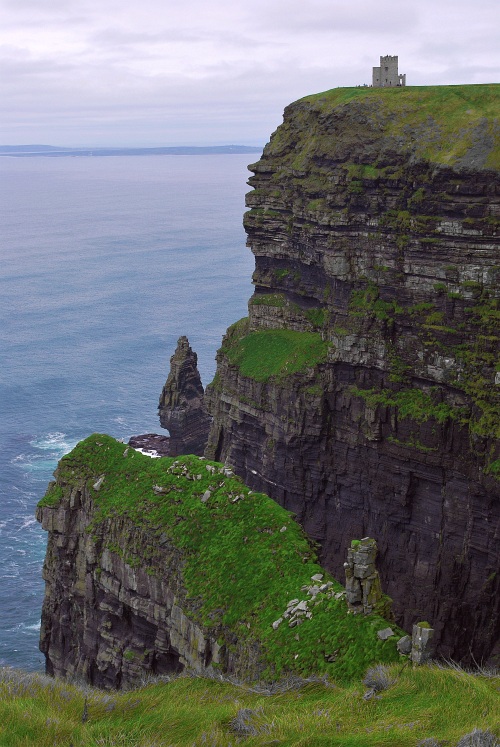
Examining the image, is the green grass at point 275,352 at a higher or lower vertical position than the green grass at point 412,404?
higher

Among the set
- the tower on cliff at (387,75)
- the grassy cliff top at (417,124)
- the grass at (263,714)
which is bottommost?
the grass at (263,714)

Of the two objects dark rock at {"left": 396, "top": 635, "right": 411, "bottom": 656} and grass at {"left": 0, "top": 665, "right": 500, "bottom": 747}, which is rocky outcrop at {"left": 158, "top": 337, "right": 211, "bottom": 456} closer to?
grass at {"left": 0, "top": 665, "right": 500, "bottom": 747}

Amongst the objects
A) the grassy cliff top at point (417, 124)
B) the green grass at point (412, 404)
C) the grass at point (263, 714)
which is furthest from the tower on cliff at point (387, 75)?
the grass at point (263, 714)

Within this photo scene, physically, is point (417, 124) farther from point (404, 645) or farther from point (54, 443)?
point (54, 443)

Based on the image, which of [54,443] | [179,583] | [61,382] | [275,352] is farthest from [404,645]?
[61,382]

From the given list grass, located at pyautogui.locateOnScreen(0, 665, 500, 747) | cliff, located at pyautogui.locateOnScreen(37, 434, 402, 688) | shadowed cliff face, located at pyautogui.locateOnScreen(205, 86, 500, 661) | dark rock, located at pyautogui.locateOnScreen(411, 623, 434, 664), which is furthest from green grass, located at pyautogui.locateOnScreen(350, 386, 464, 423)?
dark rock, located at pyautogui.locateOnScreen(411, 623, 434, 664)

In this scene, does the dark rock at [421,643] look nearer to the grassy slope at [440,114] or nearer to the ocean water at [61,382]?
the grassy slope at [440,114]
